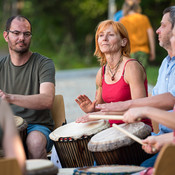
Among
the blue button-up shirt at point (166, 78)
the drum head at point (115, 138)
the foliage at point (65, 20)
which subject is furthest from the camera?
the foliage at point (65, 20)

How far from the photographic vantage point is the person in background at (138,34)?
849 centimetres

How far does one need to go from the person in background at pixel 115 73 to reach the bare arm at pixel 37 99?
0.82 ft

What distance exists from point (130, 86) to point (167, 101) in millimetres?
626

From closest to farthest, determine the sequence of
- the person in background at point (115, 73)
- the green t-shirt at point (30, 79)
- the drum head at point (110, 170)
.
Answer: the drum head at point (110, 170) → the person in background at point (115, 73) → the green t-shirt at point (30, 79)

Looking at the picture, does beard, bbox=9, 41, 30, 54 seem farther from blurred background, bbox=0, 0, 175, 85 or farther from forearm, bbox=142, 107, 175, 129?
blurred background, bbox=0, 0, 175, 85

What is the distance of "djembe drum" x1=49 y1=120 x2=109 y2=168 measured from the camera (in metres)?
3.62

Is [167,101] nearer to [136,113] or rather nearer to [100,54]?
[136,113]

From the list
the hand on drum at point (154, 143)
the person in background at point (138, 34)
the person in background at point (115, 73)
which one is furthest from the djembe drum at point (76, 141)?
the person in background at point (138, 34)

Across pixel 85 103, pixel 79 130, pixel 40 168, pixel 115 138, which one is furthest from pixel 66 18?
pixel 40 168

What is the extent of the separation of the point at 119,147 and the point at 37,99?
38.9 inches

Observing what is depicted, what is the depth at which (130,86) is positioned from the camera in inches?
153

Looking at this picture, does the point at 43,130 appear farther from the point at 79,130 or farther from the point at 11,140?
the point at 11,140

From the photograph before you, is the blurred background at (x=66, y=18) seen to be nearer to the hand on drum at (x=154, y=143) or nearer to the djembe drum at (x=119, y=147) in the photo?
the djembe drum at (x=119, y=147)

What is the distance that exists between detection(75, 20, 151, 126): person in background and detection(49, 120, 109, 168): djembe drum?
0.43ft
